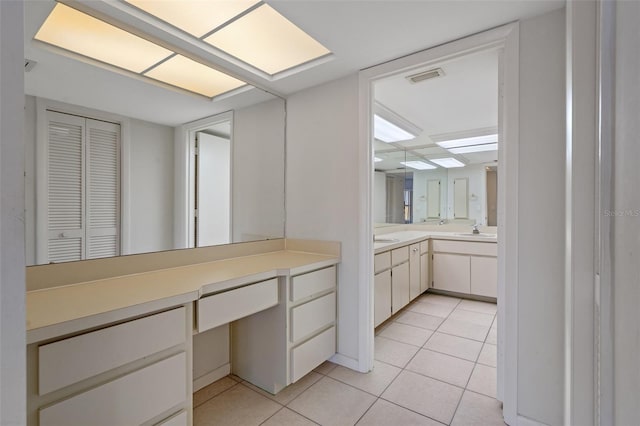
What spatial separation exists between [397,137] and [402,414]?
3.21 metres

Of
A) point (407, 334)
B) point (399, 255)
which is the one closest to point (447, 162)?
point (399, 255)

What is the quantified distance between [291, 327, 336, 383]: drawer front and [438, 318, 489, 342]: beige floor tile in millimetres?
1352

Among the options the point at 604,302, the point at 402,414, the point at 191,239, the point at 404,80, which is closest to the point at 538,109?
the point at 404,80

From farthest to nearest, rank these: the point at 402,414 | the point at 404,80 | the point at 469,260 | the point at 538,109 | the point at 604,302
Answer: the point at 469,260 → the point at 404,80 → the point at 402,414 → the point at 538,109 → the point at 604,302

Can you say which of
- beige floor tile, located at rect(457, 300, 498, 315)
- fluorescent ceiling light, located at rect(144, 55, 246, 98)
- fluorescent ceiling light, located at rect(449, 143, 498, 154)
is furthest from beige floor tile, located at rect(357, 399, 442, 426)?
fluorescent ceiling light, located at rect(449, 143, 498, 154)

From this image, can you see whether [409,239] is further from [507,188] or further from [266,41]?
[266,41]

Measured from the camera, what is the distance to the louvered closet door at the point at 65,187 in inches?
53.8

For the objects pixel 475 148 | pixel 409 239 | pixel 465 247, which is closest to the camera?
pixel 409 239

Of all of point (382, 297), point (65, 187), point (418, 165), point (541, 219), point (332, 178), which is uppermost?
point (418, 165)

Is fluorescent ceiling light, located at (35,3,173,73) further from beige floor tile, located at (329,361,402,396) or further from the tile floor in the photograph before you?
beige floor tile, located at (329,361,402,396)

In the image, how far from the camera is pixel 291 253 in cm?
244

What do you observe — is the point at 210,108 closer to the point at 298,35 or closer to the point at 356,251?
the point at 298,35

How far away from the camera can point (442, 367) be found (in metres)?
2.19

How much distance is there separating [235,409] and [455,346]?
1.90 m
